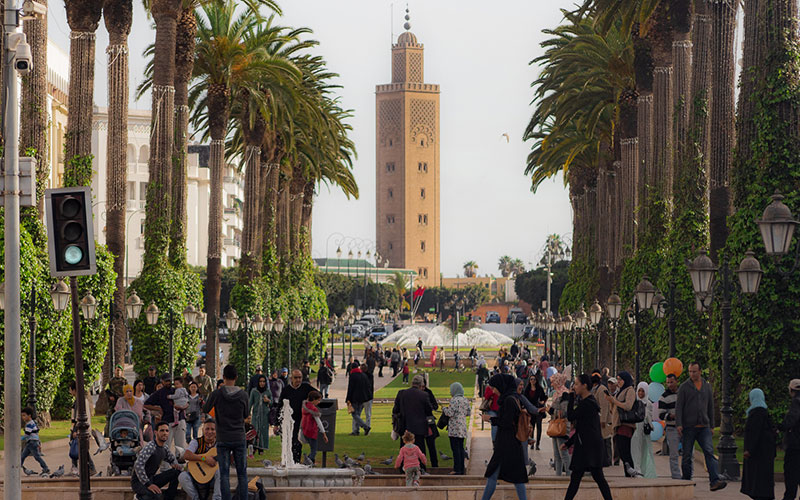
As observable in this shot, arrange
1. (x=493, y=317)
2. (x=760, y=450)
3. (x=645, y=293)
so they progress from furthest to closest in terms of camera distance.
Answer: (x=493, y=317)
(x=645, y=293)
(x=760, y=450)

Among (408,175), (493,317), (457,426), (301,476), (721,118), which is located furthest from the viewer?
(408,175)

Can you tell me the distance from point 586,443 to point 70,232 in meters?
6.30

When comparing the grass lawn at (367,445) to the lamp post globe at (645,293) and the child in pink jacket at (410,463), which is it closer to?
the child in pink jacket at (410,463)

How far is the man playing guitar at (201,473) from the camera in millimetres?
14648

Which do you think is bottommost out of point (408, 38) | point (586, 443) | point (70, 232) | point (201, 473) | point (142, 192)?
point (201, 473)

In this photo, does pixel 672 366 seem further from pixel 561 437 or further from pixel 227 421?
pixel 227 421

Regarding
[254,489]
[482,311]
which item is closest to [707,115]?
[254,489]

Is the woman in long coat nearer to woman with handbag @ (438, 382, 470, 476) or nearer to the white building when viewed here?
woman with handbag @ (438, 382, 470, 476)

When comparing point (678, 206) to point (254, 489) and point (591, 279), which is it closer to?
point (254, 489)

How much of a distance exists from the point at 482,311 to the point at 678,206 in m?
167

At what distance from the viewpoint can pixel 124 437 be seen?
16750 millimetres

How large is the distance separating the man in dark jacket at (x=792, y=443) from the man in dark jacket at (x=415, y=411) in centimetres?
597

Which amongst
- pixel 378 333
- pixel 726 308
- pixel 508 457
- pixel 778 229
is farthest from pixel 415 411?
pixel 378 333

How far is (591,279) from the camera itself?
179ft
